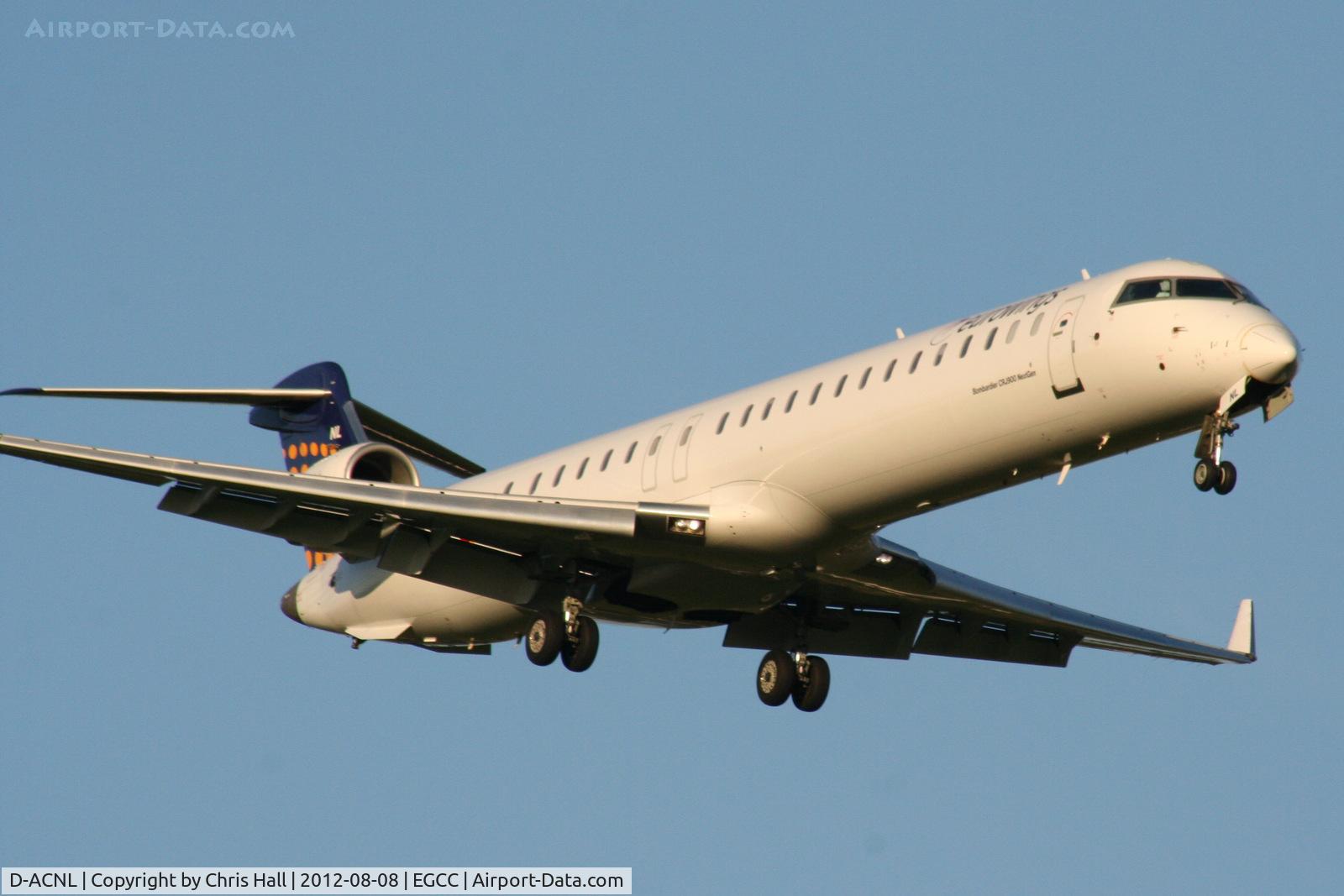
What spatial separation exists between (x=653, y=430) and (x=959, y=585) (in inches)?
179

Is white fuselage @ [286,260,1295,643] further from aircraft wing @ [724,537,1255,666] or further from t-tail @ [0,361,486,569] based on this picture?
t-tail @ [0,361,486,569]

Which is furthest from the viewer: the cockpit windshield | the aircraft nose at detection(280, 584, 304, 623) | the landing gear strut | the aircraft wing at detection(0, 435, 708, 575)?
the aircraft nose at detection(280, 584, 304, 623)

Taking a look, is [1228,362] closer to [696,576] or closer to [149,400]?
[696,576]

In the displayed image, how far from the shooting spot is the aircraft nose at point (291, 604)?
27.1 metres

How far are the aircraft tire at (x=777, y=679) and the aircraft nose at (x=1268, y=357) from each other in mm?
8351

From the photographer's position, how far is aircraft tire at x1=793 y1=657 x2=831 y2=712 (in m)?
24.8

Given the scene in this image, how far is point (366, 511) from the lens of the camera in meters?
22.3

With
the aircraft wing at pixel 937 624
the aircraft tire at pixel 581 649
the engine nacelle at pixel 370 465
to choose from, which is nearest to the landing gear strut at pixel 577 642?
the aircraft tire at pixel 581 649

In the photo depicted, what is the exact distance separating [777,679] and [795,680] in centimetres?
23

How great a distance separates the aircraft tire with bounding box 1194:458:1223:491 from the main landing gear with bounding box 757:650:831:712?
7.30 metres

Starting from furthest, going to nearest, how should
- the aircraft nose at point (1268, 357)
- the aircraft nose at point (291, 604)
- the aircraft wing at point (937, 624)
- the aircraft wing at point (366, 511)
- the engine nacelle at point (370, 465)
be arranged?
the aircraft nose at point (291, 604) < the engine nacelle at point (370, 465) < the aircraft wing at point (937, 624) < the aircraft wing at point (366, 511) < the aircraft nose at point (1268, 357)

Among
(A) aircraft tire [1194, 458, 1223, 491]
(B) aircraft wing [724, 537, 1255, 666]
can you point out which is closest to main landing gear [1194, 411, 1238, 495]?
(A) aircraft tire [1194, 458, 1223, 491]

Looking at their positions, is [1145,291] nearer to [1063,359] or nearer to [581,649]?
[1063,359]

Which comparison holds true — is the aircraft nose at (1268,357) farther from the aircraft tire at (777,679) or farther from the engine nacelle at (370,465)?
the engine nacelle at (370,465)
